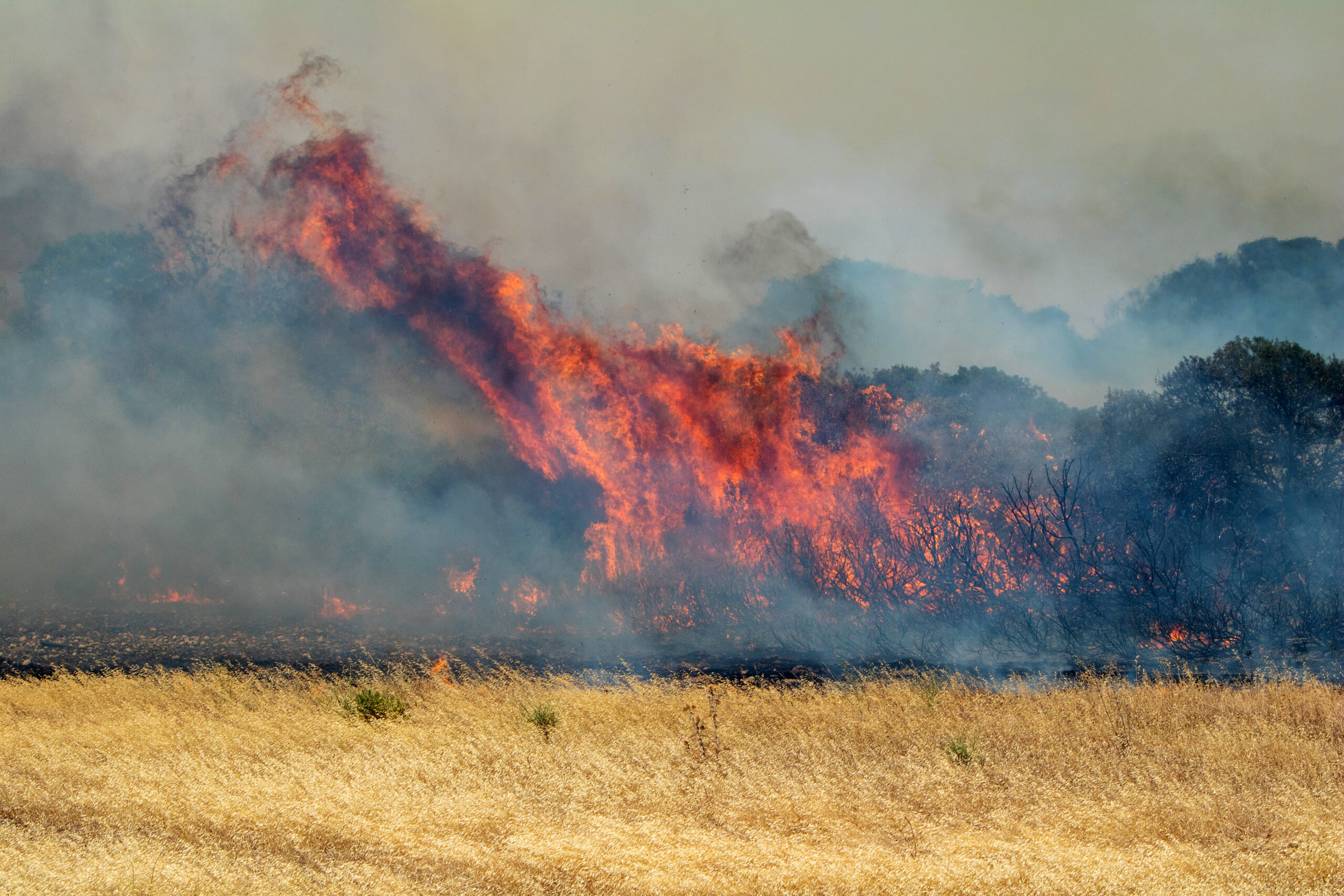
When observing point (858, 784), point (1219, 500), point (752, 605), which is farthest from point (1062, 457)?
point (858, 784)

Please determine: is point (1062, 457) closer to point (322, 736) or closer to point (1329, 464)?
point (1329, 464)

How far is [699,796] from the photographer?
956cm

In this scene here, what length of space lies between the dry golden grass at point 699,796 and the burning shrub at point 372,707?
269mm

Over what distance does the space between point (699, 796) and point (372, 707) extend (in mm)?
6453

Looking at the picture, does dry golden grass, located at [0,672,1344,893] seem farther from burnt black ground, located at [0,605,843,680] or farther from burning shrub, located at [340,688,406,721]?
burnt black ground, located at [0,605,843,680]

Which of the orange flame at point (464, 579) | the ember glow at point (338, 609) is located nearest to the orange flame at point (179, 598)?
the ember glow at point (338, 609)

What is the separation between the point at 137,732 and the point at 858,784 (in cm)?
1056

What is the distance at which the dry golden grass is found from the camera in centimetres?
745

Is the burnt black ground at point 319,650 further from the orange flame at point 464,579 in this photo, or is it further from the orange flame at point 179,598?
the orange flame at point 179,598

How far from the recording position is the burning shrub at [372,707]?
13.4 meters

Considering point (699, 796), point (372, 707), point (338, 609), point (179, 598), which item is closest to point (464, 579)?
point (338, 609)

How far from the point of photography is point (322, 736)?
1241cm

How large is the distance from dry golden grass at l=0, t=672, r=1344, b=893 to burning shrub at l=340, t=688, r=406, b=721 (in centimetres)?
27

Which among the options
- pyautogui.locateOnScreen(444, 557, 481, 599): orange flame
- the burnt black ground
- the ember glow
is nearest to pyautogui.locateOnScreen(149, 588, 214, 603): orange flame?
the ember glow
